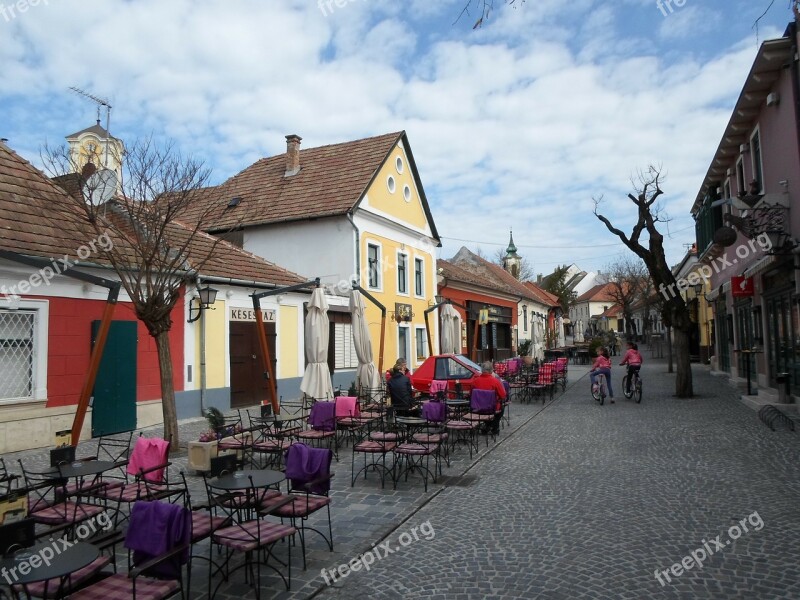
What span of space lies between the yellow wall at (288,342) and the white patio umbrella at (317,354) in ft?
14.3

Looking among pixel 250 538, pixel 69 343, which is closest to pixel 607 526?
pixel 250 538

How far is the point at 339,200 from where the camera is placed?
810 inches

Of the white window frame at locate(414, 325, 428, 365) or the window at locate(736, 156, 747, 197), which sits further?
the white window frame at locate(414, 325, 428, 365)

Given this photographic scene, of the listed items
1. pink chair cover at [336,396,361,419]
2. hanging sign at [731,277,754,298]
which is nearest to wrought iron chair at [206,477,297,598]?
pink chair cover at [336,396,361,419]

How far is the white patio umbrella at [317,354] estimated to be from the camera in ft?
39.0

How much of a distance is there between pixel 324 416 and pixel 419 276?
16.3m

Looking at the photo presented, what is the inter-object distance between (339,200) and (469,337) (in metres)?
13.7

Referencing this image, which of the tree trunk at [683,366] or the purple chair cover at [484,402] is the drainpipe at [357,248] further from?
the purple chair cover at [484,402]

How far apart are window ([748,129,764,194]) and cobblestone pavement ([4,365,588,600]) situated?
29.1 feet

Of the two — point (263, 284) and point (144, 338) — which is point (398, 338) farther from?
point (144, 338)

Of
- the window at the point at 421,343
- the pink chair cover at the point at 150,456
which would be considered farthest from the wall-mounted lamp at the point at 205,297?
the window at the point at 421,343

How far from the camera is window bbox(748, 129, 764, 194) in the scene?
14.0 meters

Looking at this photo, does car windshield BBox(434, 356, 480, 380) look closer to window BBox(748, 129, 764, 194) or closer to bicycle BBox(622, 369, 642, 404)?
bicycle BBox(622, 369, 642, 404)

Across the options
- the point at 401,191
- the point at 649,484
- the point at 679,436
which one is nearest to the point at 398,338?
the point at 401,191
